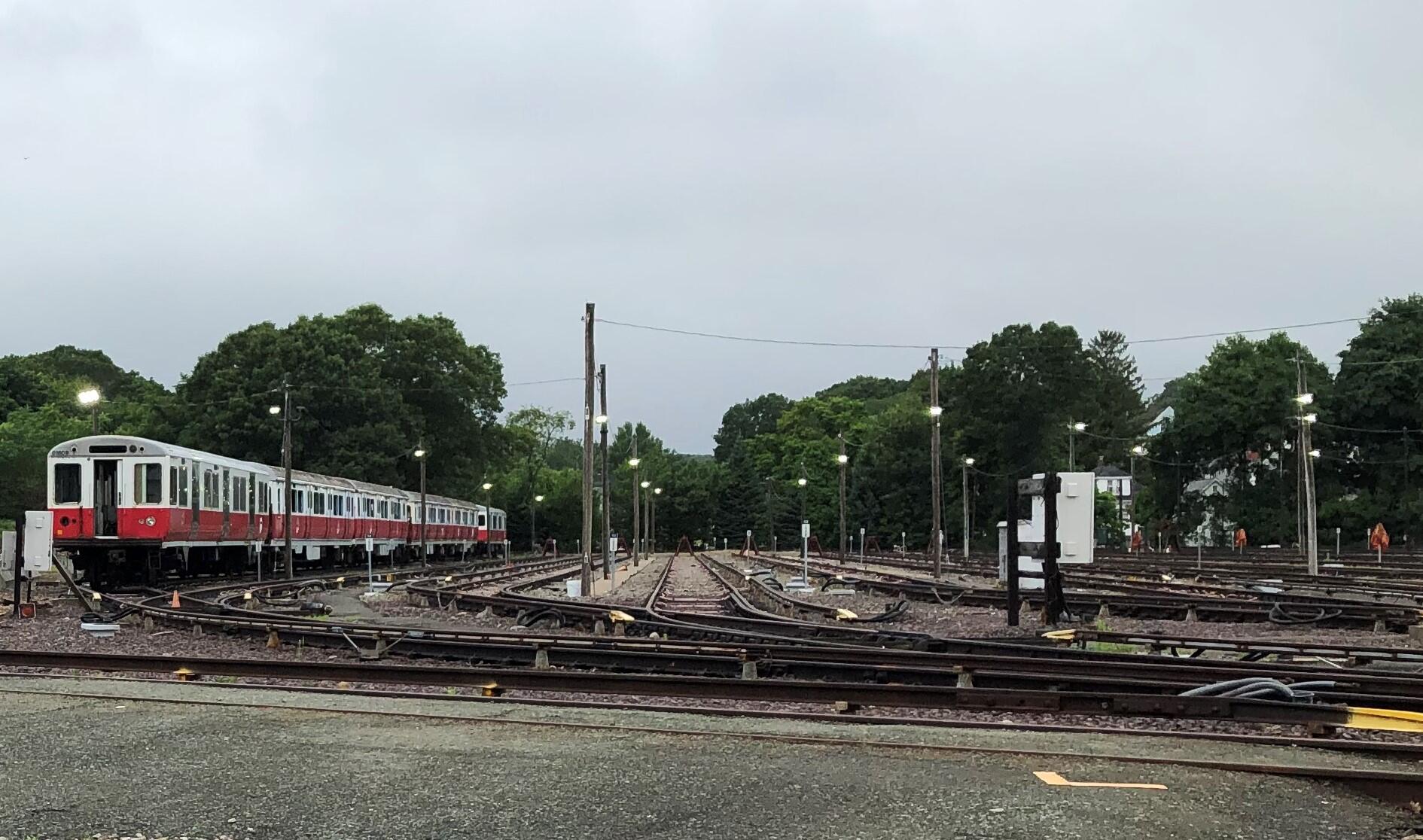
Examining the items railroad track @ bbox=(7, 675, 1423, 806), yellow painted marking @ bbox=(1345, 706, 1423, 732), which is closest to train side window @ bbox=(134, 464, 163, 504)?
railroad track @ bbox=(7, 675, 1423, 806)

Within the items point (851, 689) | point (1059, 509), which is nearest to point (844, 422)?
point (1059, 509)

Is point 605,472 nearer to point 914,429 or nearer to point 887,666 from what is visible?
point 887,666

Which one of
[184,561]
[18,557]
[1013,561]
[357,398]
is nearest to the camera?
[1013,561]

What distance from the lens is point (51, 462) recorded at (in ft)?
Result: 87.7

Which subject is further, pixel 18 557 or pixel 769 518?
pixel 769 518

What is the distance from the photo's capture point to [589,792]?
6.69m

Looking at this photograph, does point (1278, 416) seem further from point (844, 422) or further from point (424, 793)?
point (424, 793)

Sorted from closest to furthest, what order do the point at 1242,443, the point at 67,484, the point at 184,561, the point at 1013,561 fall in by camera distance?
1. the point at 1013,561
2. the point at 67,484
3. the point at 184,561
4. the point at 1242,443

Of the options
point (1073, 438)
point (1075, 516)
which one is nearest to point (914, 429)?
point (1073, 438)

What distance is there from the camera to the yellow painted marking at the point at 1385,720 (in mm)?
8664

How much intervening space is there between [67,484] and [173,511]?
86.2 inches

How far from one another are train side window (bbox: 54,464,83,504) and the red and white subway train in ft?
0.05

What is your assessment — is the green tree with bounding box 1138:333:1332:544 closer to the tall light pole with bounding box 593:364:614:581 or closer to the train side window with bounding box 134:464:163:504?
the tall light pole with bounding box 593:364:614:581

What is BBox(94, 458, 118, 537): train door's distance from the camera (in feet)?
86.7
